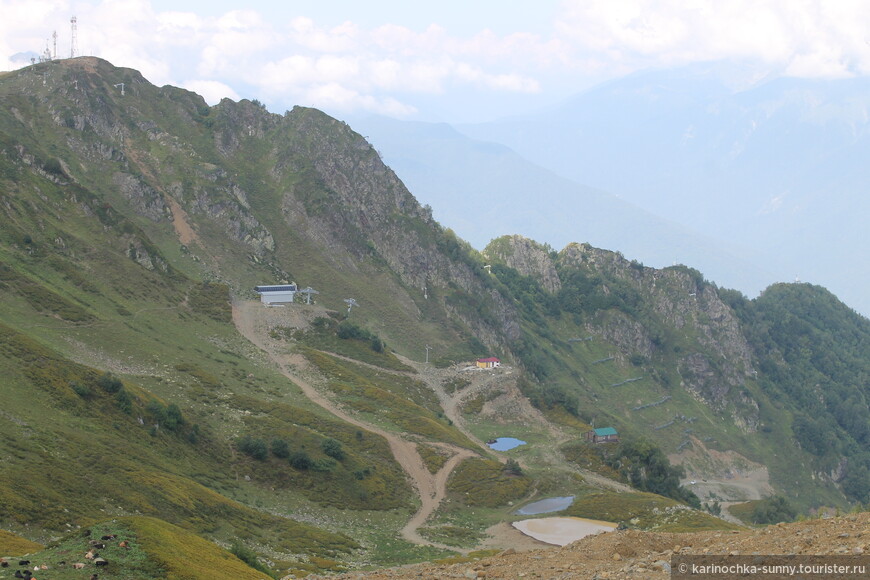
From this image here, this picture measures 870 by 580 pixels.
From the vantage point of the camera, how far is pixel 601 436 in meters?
109

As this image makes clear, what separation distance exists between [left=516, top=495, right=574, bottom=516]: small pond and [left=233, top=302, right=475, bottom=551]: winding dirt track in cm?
816

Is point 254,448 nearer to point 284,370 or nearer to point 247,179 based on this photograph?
point 284,370

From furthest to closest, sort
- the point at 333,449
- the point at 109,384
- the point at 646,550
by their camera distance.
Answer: the point at 333,449 < the point at 109,384 < the point at 646,550

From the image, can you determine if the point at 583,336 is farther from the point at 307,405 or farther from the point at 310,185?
the point at 307,405

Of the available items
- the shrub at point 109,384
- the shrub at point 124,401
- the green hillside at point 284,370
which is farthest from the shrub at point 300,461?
the shrub at point 109,384

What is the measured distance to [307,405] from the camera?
314 ft

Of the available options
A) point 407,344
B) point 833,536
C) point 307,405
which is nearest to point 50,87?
point 407,344

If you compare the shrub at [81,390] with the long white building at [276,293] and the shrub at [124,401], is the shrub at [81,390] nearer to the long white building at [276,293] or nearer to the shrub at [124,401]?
the shrub at [124,401]

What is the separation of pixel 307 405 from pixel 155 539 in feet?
206

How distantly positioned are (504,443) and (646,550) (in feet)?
235

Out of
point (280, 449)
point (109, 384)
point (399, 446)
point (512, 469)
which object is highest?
point (109, 384)

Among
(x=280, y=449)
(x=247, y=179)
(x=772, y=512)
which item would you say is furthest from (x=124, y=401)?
(x=247, y=179)

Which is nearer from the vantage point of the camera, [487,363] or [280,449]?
[280,449]

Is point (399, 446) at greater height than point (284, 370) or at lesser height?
lesser
